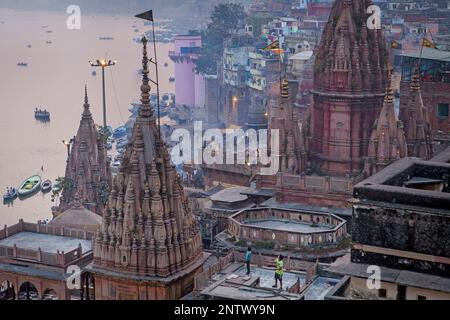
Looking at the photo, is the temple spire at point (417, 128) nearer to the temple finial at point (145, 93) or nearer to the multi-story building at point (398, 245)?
the multi-story building at point (398, 245)

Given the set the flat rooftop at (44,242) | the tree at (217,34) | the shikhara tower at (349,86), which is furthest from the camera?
the tree at (217,34)

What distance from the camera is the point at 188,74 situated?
83.8 meters

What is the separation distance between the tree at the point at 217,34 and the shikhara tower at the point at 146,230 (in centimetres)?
5702

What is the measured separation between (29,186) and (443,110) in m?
29.7

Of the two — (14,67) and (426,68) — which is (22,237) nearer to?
(426,68)

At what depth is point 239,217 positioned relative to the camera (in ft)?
90.1

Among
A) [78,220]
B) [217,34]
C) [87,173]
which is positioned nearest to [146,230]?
[78,220]

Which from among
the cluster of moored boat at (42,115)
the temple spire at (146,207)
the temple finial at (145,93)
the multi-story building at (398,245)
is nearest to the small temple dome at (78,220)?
the temple spire at (146,207)

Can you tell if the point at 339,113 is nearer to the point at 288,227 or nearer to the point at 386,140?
the point at 386,140

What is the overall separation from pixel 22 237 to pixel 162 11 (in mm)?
129006

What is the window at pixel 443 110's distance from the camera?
3988 centimetres

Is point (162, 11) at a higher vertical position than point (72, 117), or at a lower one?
higher

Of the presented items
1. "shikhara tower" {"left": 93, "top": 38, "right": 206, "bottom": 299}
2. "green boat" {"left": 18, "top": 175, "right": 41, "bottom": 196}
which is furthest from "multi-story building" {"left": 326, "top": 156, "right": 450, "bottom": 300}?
"green boat" {"left": 18, "top": 175, "right": 41, "bottom": 196}

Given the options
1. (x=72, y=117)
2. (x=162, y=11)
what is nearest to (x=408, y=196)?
(x=72, y=117)
